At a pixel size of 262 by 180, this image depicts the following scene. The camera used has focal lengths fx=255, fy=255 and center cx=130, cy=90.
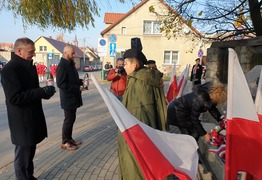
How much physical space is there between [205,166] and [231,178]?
82.5 inches

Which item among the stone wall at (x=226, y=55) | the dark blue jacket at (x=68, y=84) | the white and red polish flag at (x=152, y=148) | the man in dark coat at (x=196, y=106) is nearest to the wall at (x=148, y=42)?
the stone wall at (x=226, y=55)

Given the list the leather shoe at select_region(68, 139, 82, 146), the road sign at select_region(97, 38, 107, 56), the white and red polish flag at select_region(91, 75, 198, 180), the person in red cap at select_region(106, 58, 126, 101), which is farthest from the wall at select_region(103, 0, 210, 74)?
the white and red polish flag at select_region(91, 75, 198, 180)

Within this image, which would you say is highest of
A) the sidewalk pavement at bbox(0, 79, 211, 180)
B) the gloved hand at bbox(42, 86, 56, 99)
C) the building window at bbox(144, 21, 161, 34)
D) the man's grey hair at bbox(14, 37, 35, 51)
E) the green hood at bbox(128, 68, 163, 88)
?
the building window at bbox(144, 21, 161, 34)

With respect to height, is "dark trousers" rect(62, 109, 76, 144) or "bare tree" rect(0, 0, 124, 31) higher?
"bare tree" rect(0, 0, 124, 31)

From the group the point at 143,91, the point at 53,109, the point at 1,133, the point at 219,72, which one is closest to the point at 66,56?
the point at 143,91

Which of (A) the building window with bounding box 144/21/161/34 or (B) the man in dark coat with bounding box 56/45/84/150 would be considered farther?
(A) the building window with bounding box 144/21/161/34

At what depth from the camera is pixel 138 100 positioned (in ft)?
8.49

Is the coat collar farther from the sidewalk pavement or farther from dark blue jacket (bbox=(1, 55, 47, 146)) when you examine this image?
the sidewalk pavement

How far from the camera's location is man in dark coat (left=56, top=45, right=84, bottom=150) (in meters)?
4.30

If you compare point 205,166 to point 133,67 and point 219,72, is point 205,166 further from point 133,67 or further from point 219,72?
point 219,72

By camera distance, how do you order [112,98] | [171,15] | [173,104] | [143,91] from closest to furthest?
[112,98] → [143,91] → [173,104] → [171,15]

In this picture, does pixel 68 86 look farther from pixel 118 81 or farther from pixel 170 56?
pixel 170 56

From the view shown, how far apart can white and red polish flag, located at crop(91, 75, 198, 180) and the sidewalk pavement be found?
6.17 ft

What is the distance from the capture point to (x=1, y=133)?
5.73 m
